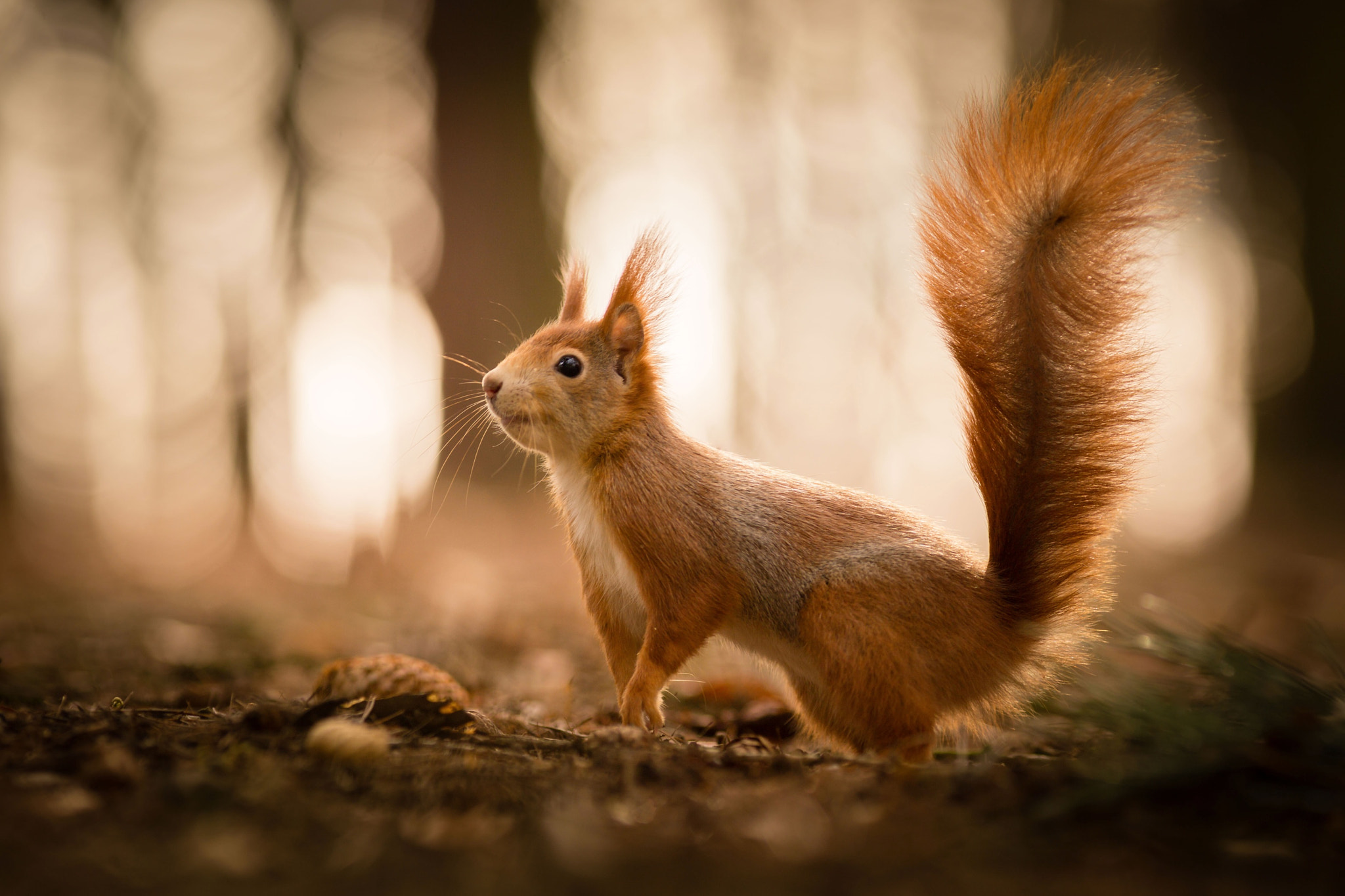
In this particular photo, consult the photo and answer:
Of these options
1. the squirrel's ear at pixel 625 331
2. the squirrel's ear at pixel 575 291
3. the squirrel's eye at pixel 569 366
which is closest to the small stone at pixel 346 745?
the squirrel's eye at pixel 569 366

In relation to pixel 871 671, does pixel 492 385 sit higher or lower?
higher

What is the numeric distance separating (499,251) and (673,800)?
21.5 ft

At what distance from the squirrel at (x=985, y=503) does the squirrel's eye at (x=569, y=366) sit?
0.33 meters

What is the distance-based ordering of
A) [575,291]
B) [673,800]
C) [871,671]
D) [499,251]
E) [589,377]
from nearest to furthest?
[673,800], [871,671], [589,377], [575,291], [499,251]

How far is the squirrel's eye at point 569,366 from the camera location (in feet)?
8.80

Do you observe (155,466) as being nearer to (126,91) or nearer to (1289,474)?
(126,91)

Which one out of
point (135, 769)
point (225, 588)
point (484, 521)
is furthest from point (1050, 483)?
point (484, 521)

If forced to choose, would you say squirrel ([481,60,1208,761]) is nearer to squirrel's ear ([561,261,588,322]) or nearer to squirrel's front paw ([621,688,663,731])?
squirrel's front paw ([621,688,663,731])

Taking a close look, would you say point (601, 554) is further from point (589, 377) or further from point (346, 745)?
point (346, 745)

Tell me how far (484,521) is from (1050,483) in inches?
313

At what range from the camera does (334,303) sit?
11.2 meters

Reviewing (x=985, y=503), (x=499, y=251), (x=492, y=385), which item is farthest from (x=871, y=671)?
(x=499, y=251)

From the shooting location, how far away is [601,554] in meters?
2.53

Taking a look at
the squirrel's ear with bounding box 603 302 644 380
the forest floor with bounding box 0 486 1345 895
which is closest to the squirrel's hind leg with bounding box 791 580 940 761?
the forest floor with bounding box 0 486 1345 895
